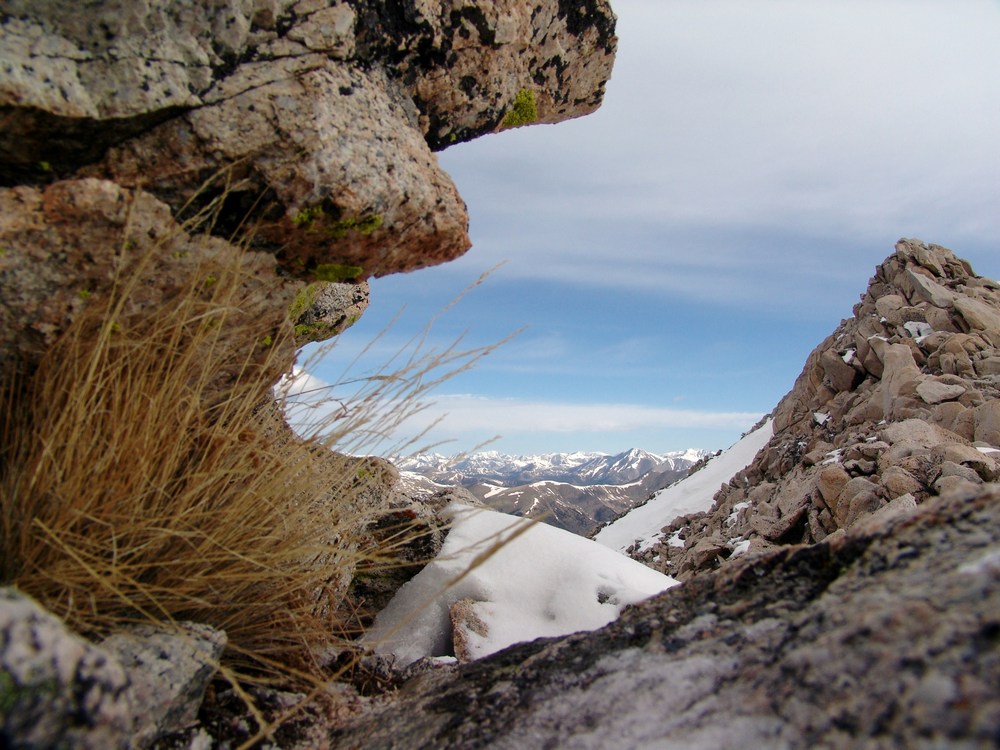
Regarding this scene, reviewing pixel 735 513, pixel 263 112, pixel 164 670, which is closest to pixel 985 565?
pixel 164 670

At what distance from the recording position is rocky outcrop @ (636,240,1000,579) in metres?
11.3

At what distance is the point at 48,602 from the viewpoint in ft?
5.34

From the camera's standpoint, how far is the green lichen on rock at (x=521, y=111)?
12.9 feet

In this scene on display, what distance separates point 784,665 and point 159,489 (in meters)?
1.68

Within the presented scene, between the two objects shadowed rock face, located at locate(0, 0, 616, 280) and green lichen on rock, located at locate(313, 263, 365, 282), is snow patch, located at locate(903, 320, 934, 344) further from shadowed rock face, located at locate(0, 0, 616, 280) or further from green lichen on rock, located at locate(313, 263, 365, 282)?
green lichen on rock, located at locate(313, 263, 365, 282)

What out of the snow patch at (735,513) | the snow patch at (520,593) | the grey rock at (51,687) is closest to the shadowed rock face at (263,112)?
the snow patch at (520,593)

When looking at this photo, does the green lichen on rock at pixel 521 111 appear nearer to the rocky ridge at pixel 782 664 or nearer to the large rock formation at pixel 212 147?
the large rock formation at pixel 212 147

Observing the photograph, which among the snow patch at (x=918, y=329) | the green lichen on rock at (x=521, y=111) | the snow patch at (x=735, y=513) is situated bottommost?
the snow patch at (x=735, y=513)

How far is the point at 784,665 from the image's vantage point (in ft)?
4.17

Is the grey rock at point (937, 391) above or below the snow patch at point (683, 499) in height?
above

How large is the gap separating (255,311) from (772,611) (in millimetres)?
2126

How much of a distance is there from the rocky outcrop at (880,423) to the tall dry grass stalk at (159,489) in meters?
9.58

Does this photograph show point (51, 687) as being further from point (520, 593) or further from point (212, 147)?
point (520, 593)

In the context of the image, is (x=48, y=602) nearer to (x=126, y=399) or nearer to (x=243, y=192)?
(x=126, y=399)
